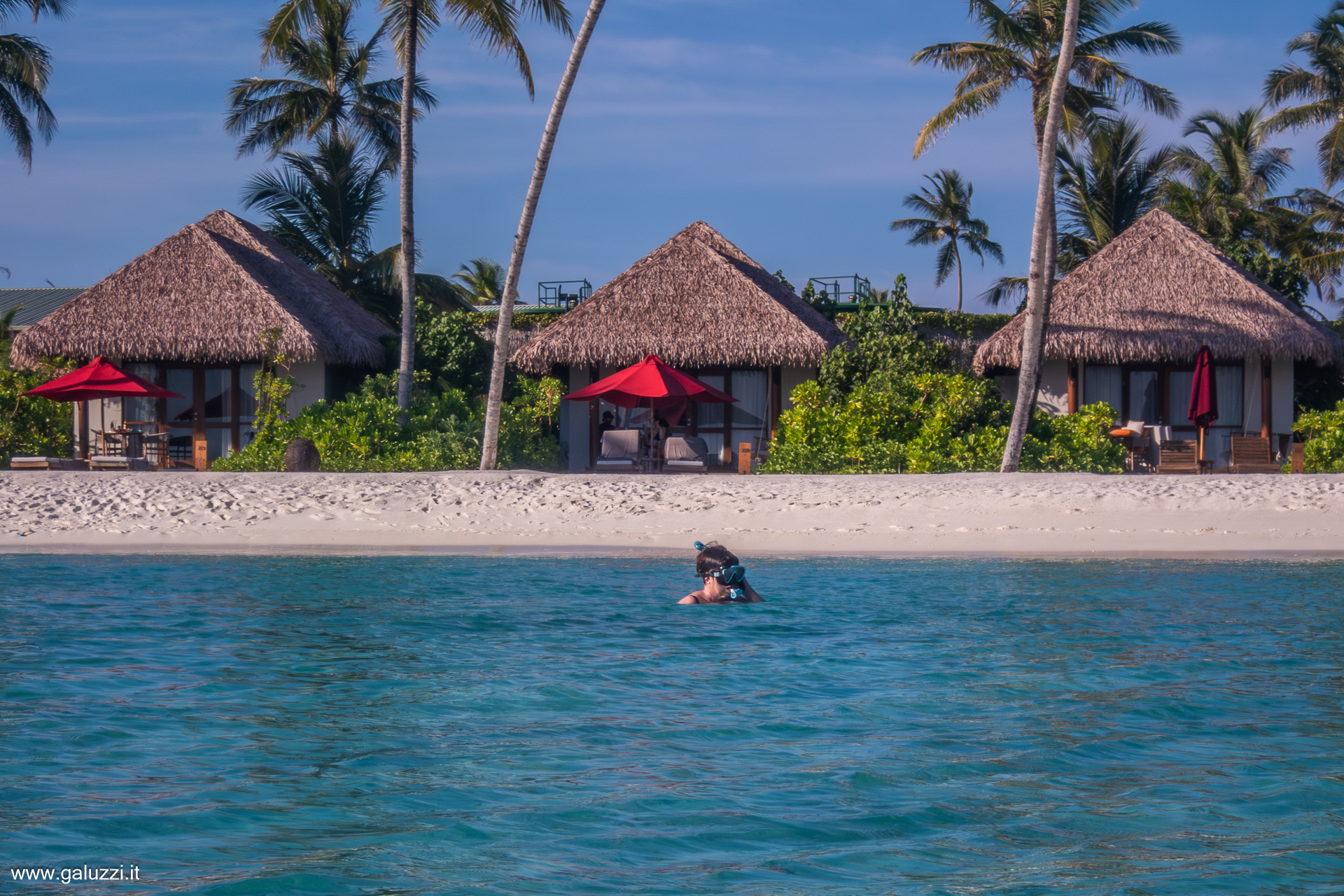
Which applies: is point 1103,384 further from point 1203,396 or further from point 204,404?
point 204,404

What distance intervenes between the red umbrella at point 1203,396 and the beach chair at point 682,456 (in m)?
7.77

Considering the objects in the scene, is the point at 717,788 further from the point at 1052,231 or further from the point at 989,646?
the point at 1052,231

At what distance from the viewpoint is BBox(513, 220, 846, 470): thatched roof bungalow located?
20719 mm

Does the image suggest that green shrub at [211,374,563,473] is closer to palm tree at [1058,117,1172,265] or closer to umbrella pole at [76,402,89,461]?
umbrella pole at [76,402,89,461]

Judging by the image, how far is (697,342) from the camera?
2084cm

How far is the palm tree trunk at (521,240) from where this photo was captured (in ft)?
55.8

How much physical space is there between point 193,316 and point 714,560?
49.6 feet

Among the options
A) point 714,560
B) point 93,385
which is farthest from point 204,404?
point 714,560

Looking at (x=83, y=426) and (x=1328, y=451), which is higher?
(x=83, y=426)

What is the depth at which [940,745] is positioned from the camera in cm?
582

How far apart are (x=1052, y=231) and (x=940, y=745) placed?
618 inches

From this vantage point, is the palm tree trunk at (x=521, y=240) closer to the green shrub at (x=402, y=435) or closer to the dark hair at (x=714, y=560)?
the green shrub at (x=402, y=435)

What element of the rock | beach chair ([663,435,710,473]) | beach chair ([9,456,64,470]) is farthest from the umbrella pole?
beach chair ([663,435,710,473])

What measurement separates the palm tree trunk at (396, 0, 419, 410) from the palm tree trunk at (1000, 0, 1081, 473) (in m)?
9.69
